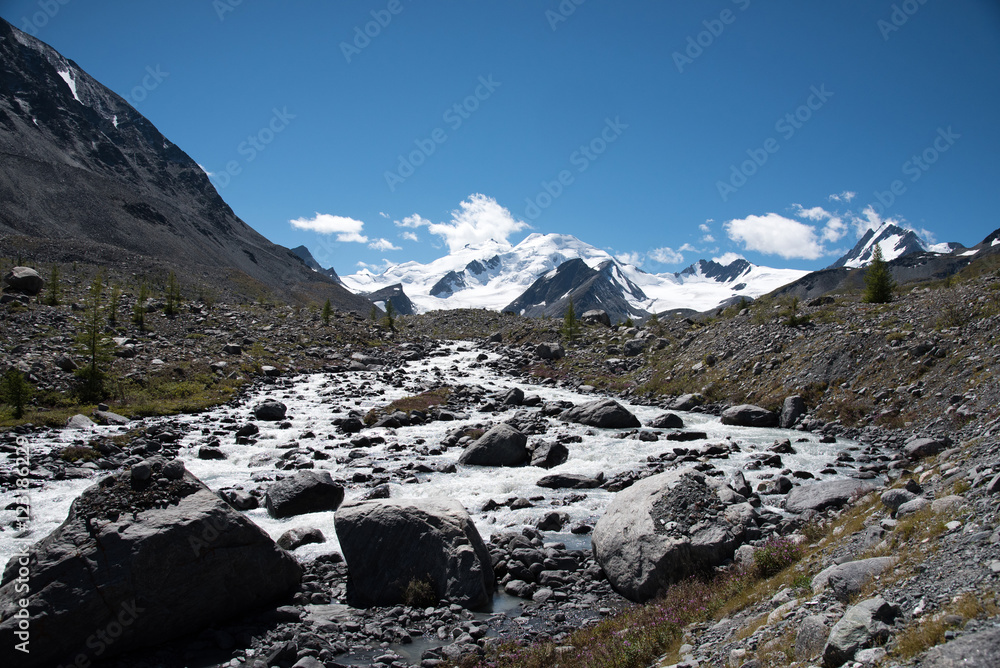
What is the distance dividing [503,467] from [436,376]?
29827mm

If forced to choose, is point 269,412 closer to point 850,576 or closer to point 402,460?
point 402,460

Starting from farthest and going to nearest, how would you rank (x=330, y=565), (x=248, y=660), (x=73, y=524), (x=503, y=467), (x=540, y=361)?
(x=540, y=361), (x=503, y=467), (x=330, y=565), (x=73, y=524), (x=248, y=660)

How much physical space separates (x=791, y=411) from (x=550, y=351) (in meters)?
34.4

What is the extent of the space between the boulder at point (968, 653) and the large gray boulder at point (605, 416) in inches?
981

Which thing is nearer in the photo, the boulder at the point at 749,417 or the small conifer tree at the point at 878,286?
the boulder at the point at 749,417

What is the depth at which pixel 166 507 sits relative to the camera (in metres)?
10.8

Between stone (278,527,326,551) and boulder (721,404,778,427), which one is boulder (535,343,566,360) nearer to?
boulder (721,404,778,427)

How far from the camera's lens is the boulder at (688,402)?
34.5 meters

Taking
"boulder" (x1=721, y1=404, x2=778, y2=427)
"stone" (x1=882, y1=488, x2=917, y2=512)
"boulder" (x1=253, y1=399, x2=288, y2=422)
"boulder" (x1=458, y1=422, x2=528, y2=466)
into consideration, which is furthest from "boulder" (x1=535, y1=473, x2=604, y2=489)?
"boulder" (x1=253, y1=399, x2=288, y2=422)

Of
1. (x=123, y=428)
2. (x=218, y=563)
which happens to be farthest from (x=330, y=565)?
(x=123, y=428)

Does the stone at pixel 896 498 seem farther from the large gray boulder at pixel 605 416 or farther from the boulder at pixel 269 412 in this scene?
the boulder at pixel 269 412

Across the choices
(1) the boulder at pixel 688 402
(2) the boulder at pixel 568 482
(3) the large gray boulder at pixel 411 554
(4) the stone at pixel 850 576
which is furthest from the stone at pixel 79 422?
(1) the boulder at pixel 688 402

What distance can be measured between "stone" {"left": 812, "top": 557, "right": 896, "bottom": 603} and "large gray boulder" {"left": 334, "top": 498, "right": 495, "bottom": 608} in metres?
6.77

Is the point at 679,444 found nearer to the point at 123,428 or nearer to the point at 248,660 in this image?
the point at 248,660
